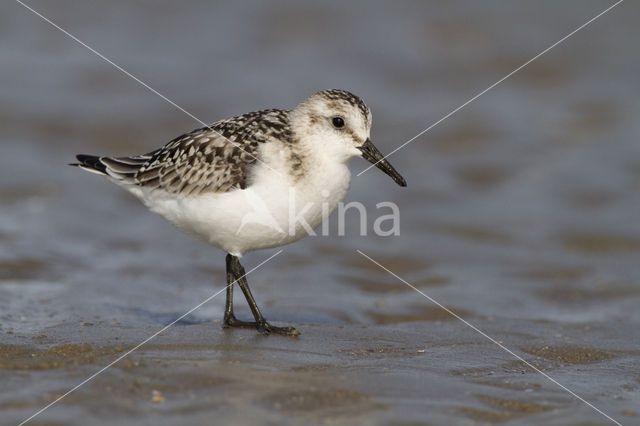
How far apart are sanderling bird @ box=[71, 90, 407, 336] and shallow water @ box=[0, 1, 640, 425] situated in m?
0.90

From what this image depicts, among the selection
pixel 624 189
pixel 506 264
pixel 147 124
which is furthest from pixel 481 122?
pixel 147 124

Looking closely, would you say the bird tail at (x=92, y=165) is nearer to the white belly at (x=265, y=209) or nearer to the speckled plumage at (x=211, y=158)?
the speckled plumage at (x=211, y=158)

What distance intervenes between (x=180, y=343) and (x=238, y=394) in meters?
1.30

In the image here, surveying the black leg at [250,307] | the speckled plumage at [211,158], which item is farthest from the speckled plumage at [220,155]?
the black leg at [250,307]

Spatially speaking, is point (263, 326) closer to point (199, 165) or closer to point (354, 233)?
point (199, 165)

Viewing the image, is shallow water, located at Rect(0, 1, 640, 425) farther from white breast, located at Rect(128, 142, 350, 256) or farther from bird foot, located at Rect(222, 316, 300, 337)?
white breast, located at Rect(128, 142, 350, 256)

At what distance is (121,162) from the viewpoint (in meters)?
7.48

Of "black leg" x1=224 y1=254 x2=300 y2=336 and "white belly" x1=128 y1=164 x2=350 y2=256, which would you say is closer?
"white belly" x1=128 y1=164 x2=350 y2=256

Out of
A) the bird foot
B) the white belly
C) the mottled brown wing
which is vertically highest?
the mottled brown wing

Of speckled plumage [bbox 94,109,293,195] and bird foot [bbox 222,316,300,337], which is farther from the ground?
speckled plumage [bbox 94,109,293,195]

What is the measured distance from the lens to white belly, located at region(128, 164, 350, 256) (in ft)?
20.5

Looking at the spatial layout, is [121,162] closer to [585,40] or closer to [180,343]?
[180,343]

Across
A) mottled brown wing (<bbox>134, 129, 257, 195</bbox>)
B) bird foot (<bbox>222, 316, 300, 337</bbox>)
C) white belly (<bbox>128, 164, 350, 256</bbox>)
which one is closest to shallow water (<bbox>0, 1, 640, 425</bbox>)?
bird foot (<bbox>222, 316, 300, 337</bbox>)

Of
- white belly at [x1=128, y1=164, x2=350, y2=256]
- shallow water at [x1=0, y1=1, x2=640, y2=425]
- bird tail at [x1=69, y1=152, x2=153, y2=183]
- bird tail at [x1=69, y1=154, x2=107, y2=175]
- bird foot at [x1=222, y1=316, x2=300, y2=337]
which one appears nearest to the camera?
shallow water at [x1=0, y1=1, x2=640, y2=425]
